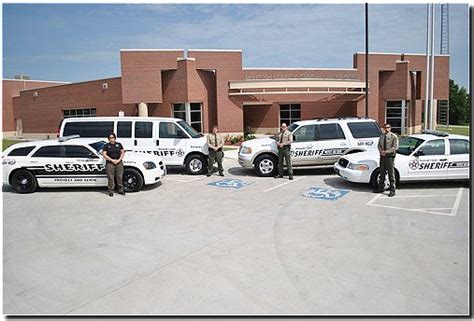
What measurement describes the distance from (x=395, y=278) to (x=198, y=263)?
2685mm

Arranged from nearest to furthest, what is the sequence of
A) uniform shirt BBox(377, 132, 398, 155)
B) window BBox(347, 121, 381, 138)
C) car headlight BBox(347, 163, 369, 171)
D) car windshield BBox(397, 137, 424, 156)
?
uniform shirt BBox(377, 132, 398, 155)
car headlight BBox(347, 163, 369, 171)
car windshield BBox(397, 137, 424, 156)
window BBox(347, 121, 381, 138)

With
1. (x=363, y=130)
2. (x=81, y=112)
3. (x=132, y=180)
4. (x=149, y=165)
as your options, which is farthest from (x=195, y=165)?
(x=81, y=112)

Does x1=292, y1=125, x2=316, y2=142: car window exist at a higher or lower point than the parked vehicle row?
higher

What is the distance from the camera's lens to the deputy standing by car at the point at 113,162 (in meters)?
10.8

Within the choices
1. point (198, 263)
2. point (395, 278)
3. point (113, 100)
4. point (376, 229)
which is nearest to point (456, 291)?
point (395, 278)

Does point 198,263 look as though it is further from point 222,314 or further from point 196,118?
point 196,118

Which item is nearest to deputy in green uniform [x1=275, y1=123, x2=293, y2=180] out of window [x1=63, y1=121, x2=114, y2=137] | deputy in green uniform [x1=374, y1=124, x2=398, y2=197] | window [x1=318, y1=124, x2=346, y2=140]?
window [x1=318, y1=124, x2=346, y2=140]

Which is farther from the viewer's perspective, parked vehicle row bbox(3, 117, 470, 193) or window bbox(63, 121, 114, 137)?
window bbox(63, 121, 114, 137)

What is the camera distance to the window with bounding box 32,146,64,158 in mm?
11344

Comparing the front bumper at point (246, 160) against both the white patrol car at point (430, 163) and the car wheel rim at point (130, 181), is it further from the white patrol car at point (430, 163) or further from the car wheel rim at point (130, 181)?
the car wheel rim at point (130, 181)

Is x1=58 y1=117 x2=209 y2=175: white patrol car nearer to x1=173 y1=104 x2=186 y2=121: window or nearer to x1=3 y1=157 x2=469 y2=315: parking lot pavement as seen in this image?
x1=3 y1=157 x2=469 y2=315: parking lot pavement

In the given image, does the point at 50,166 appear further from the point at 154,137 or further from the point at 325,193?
the point at 325,193

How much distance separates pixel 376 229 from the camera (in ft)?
24.5

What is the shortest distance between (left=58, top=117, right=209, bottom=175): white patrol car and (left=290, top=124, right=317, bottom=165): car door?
3074 mm
